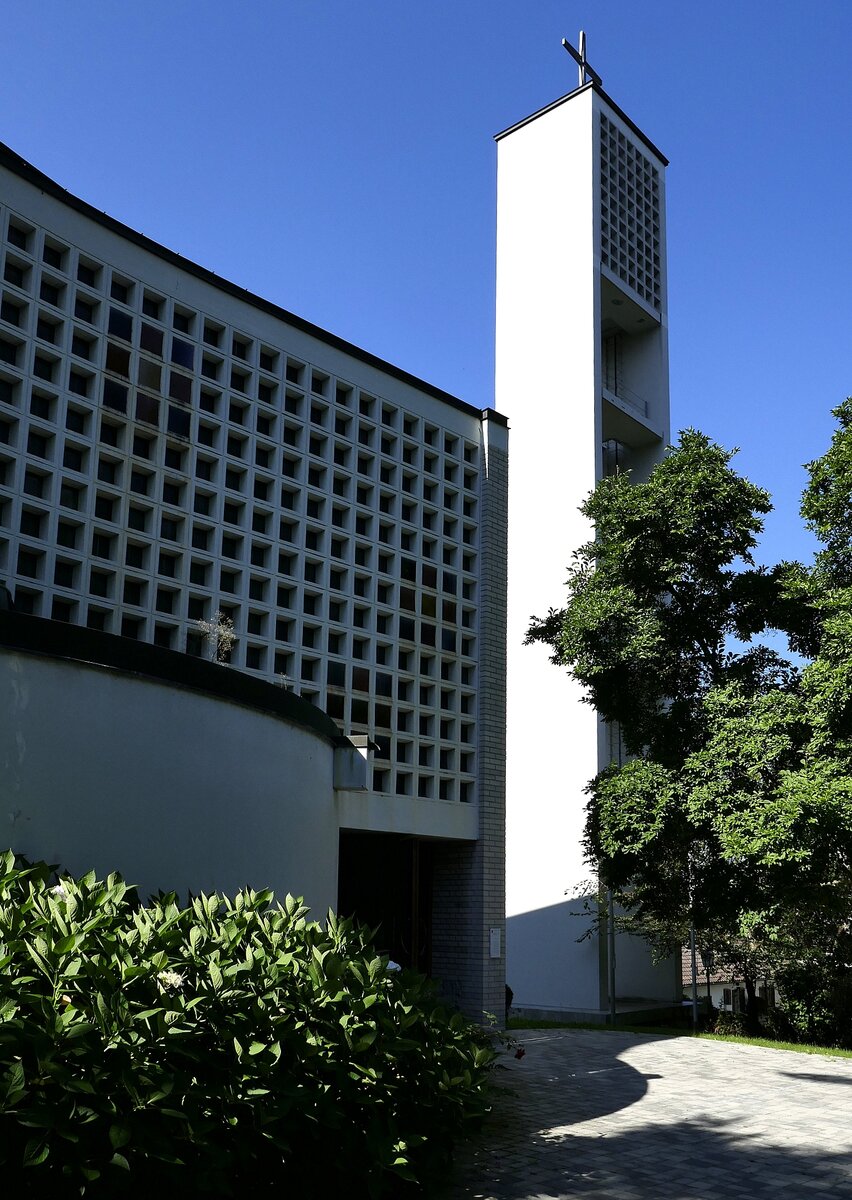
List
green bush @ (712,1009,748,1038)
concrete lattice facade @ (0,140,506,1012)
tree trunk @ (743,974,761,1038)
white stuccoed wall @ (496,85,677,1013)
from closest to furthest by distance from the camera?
1. concrete lattice facade @ (0,140,506,1012)
2. tree trunk @ (743,974,761,1038)
3. green bush @ (712,1009,748,1038)
4. white stuccoed wall @ (496,85,677,1013)

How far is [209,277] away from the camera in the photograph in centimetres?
1778

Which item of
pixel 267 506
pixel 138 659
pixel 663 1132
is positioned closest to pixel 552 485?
pixel 267 506

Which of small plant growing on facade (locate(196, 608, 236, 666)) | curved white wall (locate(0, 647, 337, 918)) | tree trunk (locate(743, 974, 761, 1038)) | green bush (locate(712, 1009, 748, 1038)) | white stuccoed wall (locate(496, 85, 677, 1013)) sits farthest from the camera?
white stuccoed wall (locate(496, 85, 677, 1013))

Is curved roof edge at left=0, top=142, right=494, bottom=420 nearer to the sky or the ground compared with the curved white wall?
nearer to the sky

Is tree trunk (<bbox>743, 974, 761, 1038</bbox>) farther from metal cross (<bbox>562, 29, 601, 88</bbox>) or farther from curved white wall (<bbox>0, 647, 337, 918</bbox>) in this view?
metal cross (<bbox>562, 29, 601, 88</bbox>)

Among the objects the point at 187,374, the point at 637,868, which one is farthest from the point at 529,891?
the point at 187,374

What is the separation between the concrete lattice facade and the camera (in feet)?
49.0

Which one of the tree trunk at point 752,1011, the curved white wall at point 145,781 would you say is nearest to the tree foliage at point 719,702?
the tree trunk at point 752,1011

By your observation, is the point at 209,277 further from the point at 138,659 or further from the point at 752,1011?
the point at 752,1011

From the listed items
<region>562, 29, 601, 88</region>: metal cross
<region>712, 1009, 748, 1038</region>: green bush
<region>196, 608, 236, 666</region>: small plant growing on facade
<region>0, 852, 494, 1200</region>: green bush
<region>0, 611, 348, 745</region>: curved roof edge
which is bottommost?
<region>712, 1009, 748, 1038</region>: green bush

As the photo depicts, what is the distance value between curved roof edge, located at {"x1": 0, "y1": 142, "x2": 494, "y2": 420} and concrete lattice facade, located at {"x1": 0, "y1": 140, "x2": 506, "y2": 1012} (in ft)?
0.13

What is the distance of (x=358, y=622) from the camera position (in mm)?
19500

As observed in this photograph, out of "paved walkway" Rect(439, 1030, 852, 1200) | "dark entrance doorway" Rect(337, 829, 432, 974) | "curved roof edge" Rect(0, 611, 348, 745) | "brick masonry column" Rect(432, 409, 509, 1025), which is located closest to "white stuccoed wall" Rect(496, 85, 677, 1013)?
"brick masonry column" Rect(432, 409, 509, 1025)

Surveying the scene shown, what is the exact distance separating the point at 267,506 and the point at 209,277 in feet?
12.7
